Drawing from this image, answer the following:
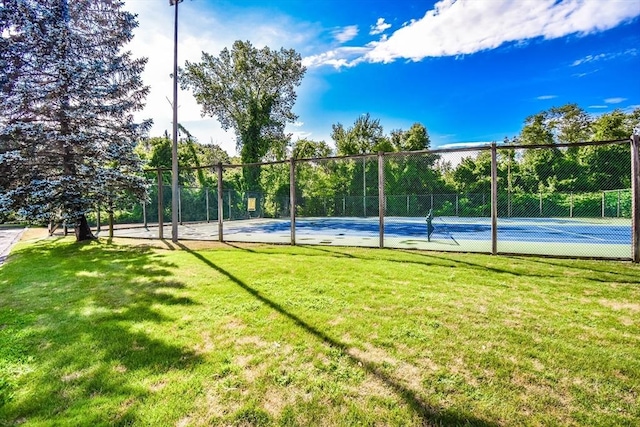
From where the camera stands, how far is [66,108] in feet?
27.6

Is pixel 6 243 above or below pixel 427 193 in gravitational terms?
below

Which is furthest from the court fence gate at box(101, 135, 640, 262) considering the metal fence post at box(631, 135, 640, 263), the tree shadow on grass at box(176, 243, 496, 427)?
the tree shadow on grass at box(176, 243, 496, 427)

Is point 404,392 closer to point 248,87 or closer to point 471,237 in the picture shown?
point 471,237

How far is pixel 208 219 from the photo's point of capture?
18562mm

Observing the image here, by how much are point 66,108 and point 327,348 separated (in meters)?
9.90

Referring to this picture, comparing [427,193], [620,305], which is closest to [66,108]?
[620,305]

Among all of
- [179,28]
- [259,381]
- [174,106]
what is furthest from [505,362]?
[179,28]

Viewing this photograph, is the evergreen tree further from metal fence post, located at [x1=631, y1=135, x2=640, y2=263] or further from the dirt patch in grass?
metal fence post, located at [x1=631, y1=135, x2=640, y2=263]

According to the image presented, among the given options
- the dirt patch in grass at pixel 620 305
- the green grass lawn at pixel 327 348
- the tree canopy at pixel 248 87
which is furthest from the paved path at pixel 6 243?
the tree canopy at pixel 248 87

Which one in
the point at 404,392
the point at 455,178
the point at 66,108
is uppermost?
the point at 66,108

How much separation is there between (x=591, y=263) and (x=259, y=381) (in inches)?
231

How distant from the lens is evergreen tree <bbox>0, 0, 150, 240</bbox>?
7930mm

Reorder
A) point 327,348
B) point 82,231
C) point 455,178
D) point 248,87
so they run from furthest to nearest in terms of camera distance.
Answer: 1. point 248,87
2. point 455,178
3. point 82,231
4. point 327,348

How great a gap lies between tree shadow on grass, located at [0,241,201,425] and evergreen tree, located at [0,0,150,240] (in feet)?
11.8
